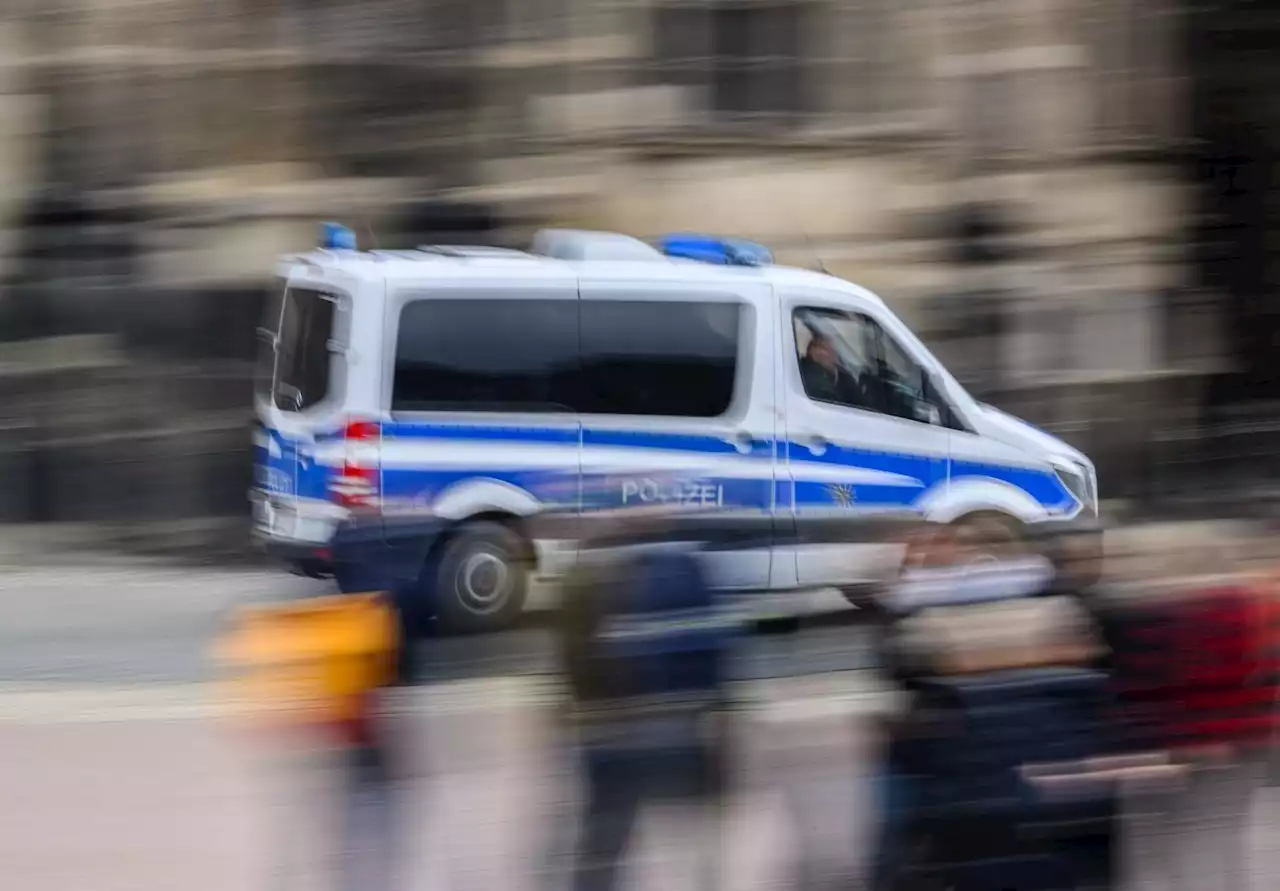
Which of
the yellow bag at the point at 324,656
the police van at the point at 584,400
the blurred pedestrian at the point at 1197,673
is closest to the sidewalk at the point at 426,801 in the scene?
the yellow bag at the point at 324,656

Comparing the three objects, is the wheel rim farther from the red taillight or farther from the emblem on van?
the emblem on van

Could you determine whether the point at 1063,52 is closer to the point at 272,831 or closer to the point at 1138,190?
the point at 1138,190

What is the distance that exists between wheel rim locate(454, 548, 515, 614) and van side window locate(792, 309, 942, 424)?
71.6 inches

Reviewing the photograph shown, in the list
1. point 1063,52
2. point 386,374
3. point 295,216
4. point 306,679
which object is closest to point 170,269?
point 295,216

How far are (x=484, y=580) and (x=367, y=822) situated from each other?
14.9 ft

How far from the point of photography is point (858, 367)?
9.34m

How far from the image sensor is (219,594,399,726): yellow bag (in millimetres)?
4258

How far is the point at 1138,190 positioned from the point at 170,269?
703 centimetres

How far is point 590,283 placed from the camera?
9141 mm

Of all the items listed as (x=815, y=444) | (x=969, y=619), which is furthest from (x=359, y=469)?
(x=969, y=619)

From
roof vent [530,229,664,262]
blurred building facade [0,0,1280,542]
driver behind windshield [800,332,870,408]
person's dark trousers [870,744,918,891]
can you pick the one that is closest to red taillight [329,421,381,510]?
roof vent [530,229,664,262]

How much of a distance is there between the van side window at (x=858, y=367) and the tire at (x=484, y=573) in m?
1.75

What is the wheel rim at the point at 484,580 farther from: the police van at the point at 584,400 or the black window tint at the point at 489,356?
the black window tint at the point at 489,356

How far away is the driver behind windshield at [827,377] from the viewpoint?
927 cm
